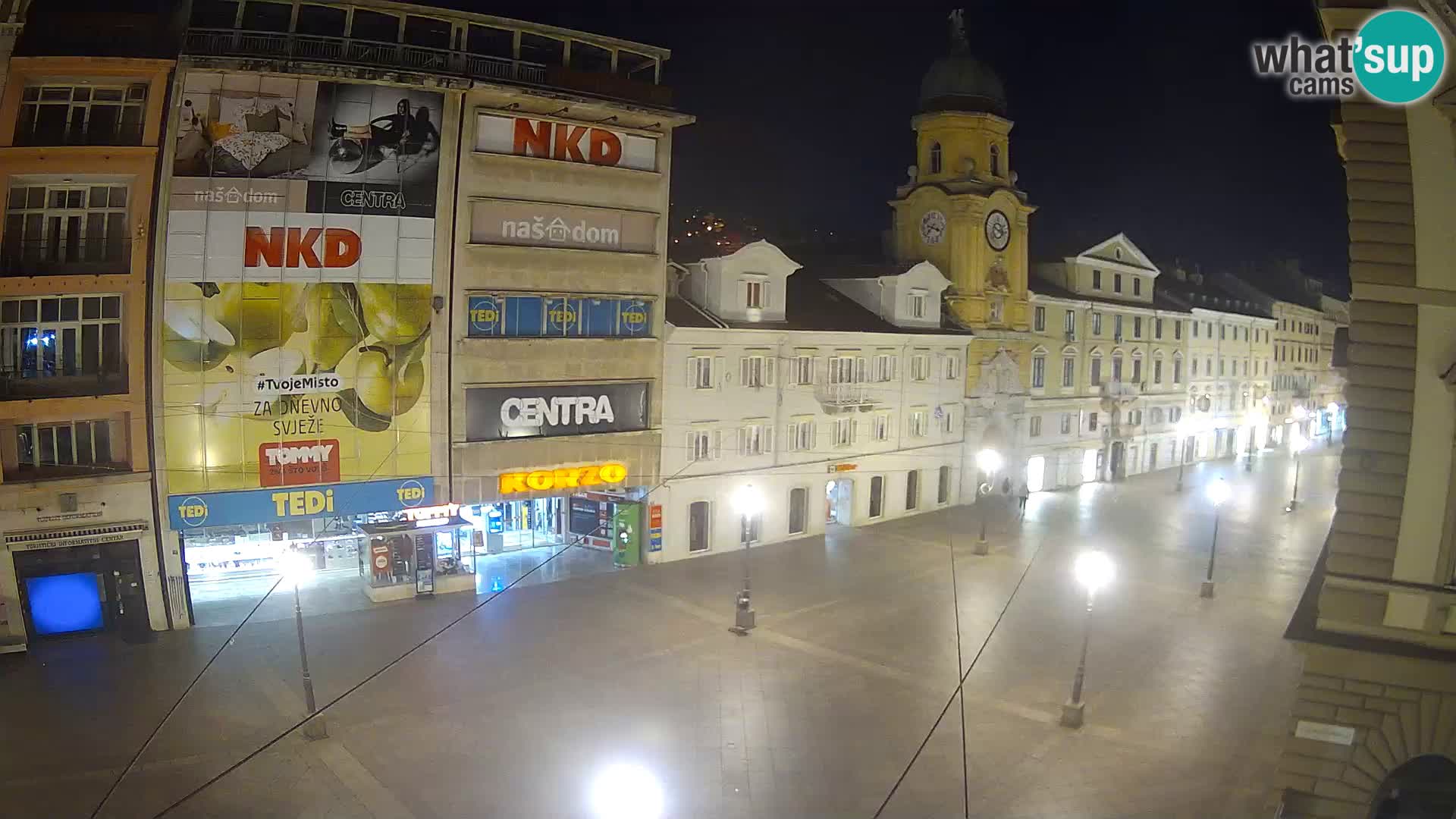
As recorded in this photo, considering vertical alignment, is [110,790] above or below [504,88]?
below

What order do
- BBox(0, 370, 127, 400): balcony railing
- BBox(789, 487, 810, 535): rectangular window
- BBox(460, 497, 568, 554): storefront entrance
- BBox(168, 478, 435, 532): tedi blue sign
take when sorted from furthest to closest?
1. BBox(789, 487, 810, 535): rectangular window
2. BBox(460, 497, 568, 554): storefront entrance
3. BBox(168, 478, 435, 532): tedi blue sign
4. BBox(0, 370, 127, 400): balcony railing

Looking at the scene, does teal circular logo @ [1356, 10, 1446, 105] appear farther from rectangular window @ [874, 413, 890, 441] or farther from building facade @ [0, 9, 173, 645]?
rectangular window @ [874, 413, 890, 441]

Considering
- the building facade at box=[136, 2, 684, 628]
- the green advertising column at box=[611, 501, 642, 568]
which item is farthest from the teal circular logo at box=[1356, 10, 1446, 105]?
the green advertising column at box=[611, 501, 642, 568]

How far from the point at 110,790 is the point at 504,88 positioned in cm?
2005

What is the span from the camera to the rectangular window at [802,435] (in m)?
38.7

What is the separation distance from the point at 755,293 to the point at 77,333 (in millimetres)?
21585

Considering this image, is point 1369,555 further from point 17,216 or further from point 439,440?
point 17,216

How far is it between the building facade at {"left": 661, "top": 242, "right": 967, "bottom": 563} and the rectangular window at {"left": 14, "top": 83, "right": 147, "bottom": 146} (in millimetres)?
16558

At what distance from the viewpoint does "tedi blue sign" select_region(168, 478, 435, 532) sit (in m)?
26.2

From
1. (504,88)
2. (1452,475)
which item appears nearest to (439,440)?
(504,88)

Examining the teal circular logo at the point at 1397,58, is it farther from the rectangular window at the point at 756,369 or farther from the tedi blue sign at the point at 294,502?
the rectangular window at the point at 756,369

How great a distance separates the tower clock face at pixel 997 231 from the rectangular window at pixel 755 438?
1682 cm

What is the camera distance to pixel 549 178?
30203 millimetres

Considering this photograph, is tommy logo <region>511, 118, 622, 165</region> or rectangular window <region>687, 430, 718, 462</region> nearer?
tommy logo <region>511, 118, 622, 165</region>
